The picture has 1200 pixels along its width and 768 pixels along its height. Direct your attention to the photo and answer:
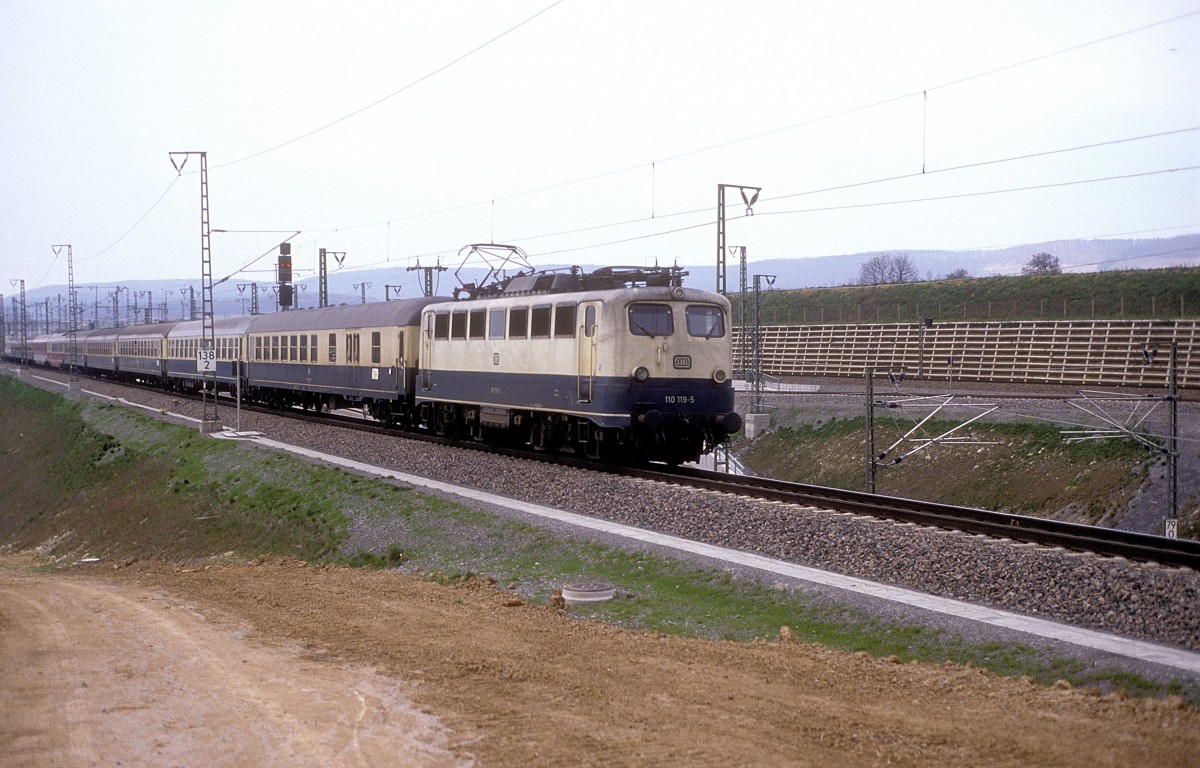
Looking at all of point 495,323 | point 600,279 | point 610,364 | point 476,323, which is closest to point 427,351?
point 476,323

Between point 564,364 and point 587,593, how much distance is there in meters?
10.1

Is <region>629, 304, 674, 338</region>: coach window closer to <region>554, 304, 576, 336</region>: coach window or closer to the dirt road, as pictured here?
<region>554, 304, 576, 336</region>: coach window

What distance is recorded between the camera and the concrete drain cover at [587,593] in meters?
12.1

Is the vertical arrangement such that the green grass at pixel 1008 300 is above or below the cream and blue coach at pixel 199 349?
above

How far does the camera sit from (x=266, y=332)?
4384 cm

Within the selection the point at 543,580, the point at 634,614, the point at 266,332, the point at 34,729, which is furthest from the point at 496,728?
the point at 266,332

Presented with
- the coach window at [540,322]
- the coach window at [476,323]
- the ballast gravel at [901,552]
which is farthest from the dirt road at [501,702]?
the coach window at [476,323]

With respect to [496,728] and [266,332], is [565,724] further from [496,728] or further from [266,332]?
[266,332]

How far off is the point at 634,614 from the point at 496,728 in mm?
4351

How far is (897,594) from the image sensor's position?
1156 cm

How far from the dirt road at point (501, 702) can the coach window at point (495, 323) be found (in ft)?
42.6

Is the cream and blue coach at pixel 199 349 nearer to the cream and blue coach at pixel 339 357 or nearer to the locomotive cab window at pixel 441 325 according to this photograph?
the cream and blue coach at pixel 339 357

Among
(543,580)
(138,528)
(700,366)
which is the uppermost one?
(700,366)

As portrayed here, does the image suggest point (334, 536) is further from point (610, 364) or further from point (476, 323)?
point (476, 323)
